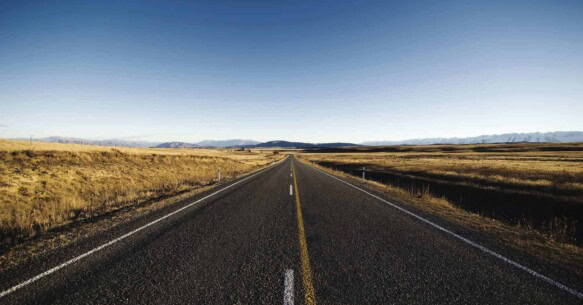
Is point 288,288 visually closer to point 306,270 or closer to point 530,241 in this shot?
point 306,270

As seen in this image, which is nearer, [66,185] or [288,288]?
[288,288]

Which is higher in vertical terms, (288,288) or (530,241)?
(288,288)

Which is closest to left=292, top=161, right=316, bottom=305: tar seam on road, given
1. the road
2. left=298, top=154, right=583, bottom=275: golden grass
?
the road

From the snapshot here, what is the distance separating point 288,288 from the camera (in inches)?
145

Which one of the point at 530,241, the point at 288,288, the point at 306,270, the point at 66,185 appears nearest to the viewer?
the point at 288,288

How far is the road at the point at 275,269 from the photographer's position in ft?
11.5

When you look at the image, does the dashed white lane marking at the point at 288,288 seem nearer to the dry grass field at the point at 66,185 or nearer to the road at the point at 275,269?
the road at the point at 275,269

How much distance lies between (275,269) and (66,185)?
16.1 m

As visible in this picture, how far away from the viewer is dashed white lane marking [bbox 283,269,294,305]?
3.38 m

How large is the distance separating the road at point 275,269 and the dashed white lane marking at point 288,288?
2 cm

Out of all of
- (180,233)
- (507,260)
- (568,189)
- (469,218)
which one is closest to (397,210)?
(469,218)

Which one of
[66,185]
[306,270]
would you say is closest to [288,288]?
[306,270]

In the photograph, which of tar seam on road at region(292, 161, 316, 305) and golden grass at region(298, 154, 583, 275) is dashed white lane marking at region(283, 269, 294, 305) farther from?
golden grass at region(298, 154, 583, 275)

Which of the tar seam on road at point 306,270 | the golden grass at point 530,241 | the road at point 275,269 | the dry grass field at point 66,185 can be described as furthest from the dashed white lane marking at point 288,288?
the dry grass field at point 66,185
